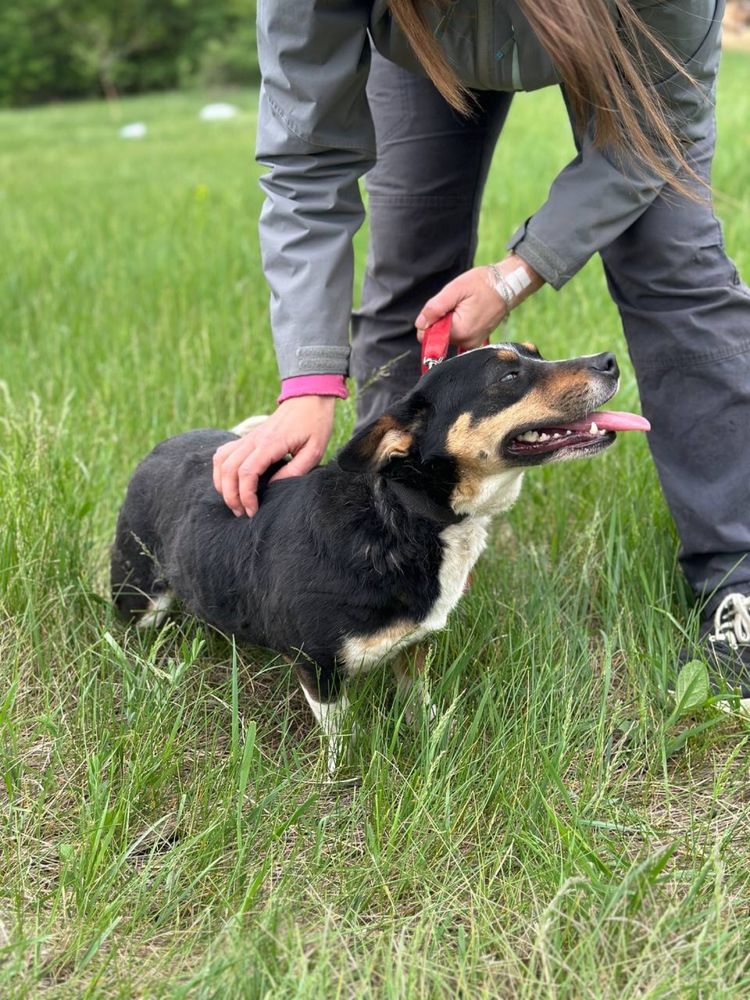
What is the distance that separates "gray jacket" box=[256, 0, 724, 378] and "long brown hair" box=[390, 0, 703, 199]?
0.20 feet

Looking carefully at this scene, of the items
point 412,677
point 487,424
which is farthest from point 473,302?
point 412,677

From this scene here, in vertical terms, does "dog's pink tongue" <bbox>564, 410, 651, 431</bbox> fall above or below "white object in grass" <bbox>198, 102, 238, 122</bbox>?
above

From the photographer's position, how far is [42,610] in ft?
8.89

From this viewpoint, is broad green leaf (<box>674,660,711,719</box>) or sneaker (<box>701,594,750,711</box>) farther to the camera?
sneaker (<box>701,594,750,711</box>)

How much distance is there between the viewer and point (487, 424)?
7.36 feet

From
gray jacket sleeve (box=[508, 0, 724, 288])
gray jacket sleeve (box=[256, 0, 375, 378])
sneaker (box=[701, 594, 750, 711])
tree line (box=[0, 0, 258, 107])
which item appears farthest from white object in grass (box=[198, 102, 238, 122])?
sneaker (box=[701, 594, 750, 711])

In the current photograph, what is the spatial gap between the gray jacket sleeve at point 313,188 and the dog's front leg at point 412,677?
2.40 ft

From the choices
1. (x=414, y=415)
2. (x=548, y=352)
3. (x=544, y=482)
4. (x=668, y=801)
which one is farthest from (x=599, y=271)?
(x=668, y=801)

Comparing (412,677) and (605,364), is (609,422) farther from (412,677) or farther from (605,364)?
(412,677)

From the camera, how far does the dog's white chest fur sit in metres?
2.28

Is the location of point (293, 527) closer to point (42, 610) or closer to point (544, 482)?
point (42, 610)

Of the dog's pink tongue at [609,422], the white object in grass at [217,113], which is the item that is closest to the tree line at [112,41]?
the white object in grass at [217,113]

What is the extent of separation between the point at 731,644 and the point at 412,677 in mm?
792

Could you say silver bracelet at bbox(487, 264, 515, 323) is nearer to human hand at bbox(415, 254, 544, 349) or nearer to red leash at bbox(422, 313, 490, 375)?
human hand at bbox(415, 254, 544, 349)
